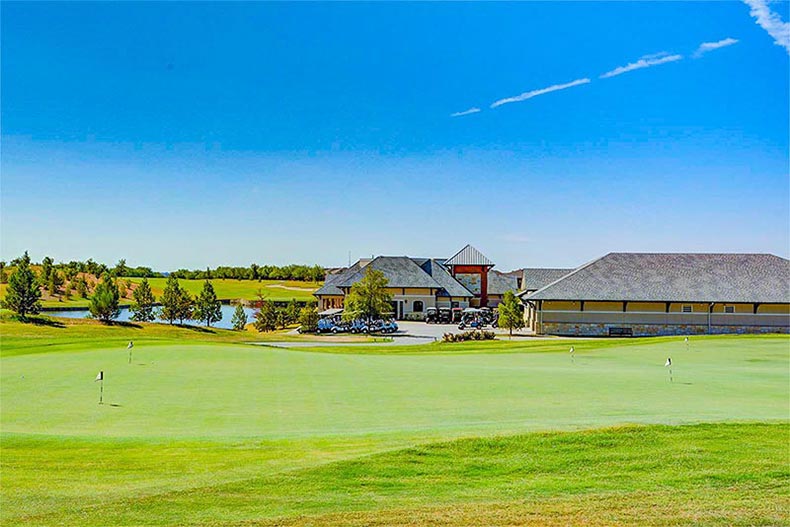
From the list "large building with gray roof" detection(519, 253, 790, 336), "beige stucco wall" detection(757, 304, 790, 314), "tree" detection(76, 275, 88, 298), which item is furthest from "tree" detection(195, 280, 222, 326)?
"beige stucco wall" detection(757, 304, 790, 314)

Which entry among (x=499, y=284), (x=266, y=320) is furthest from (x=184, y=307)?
(x=499, y=284)

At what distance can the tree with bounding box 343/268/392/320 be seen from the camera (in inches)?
2271

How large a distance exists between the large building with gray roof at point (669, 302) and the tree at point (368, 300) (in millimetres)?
13219

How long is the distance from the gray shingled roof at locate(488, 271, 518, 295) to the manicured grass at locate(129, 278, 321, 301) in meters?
36.4

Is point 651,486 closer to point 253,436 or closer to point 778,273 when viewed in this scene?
point 253,436

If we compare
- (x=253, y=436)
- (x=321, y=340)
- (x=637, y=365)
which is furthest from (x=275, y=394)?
(x=321, y=340)

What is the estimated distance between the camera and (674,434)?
1049 centimetres

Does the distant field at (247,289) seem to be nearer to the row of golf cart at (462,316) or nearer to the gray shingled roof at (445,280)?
the gray shingled roof at (445,280)

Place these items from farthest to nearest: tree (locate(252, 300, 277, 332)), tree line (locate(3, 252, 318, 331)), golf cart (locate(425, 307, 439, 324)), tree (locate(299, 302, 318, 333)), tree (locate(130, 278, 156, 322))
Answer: golf cart (locate(425, 307, 439, 324)) < tree (locate(252, 300, 277, 332)) < tree (locate(130, 278, 156, 322)) < tree (locate(299, 302, 318, 333)) < tree line (locate(3, 252, 318, 331))

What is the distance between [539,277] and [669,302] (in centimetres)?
1993

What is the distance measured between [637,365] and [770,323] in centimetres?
3596

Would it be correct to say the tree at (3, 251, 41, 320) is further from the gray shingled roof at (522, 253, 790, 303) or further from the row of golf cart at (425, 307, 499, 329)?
the gray shingled roof at (522, 253, 790, 303)

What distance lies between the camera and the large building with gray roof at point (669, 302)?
5269 cm

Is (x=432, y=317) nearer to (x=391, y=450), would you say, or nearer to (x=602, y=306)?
(x=602, y=306)
